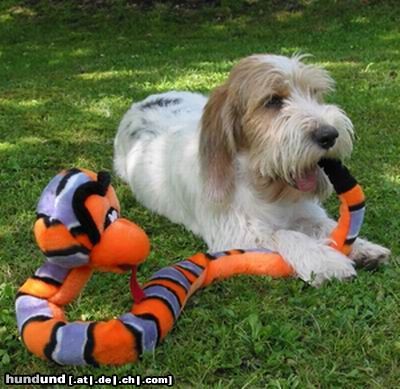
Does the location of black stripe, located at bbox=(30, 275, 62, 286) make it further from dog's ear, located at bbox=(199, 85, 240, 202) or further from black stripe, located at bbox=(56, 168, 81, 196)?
dog's ear, located at bbox=(199, 85, 240, 202)

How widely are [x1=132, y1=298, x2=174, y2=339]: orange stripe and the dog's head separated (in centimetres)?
125

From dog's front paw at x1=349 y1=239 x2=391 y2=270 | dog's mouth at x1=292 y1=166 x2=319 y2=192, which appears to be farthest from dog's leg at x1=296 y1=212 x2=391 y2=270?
dog's mouth at x1=292 y1=166 x2=319 y2=192

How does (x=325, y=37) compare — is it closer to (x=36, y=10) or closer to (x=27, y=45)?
(x=27, y=45)

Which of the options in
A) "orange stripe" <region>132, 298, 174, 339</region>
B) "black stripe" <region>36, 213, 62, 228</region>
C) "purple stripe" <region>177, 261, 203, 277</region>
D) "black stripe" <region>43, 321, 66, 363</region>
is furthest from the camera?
"purple stripe" <region>177, 261, 203, 277</region>

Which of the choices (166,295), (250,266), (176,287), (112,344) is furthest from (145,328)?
(250,266)

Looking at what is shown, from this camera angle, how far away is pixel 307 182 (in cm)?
436

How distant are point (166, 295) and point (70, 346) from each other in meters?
0.62

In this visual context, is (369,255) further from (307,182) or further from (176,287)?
(176,287)

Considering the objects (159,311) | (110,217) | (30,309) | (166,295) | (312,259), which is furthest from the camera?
(312,259)

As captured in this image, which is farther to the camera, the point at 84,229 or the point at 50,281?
the point at 50,281

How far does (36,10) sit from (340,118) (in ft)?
64.4

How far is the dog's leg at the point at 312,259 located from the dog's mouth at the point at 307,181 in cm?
31

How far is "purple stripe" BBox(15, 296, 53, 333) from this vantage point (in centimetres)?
330

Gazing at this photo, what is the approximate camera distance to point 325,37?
50.0ft
